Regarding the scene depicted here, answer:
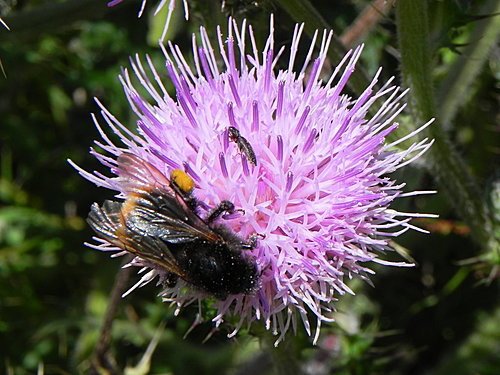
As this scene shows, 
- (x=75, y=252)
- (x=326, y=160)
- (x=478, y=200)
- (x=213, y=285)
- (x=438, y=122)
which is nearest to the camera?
(x=213, y=285)

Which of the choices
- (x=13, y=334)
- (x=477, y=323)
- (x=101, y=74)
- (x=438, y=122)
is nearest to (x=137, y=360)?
(x=13, y=334)

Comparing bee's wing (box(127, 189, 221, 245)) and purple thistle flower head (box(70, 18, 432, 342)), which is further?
purple thistle flower head (box(70, 18, 432, 342))

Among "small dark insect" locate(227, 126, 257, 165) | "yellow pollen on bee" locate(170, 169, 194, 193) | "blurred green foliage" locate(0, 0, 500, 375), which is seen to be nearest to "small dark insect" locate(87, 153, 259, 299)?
"yellow pollen on bee" locate(170, 169, 194, 193)

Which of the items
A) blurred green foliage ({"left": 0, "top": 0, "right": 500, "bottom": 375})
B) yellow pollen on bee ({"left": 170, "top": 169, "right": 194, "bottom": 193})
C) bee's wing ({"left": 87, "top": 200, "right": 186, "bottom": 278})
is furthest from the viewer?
blurred green foliage ({"left": 0, "top": 0, "right": 500, "bottom": 375})

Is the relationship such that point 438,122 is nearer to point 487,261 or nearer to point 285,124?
Result: point 487,261

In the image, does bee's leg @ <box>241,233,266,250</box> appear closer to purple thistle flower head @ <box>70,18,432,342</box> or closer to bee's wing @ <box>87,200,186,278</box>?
purple thistle flower head @ <box>70,18,432,342</box>
